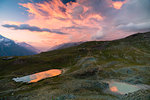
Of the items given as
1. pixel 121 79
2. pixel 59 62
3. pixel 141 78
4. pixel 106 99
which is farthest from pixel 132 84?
pixel 59 62

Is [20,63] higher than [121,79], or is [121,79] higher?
[20,63]

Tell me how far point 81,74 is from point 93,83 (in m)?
17.2

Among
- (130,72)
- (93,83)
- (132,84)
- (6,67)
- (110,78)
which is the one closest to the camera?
(93,83)

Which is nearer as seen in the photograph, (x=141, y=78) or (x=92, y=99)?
(x=92, y=99)

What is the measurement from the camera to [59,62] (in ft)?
392

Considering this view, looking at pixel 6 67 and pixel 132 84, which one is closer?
pixel 132 84

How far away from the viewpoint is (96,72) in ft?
205

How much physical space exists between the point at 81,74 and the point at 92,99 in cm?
3129

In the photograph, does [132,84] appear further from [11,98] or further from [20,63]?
[20,63]

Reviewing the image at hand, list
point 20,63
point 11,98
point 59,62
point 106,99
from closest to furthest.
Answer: point 106,99 → point 11,98 → point 20,63 → point 59,62

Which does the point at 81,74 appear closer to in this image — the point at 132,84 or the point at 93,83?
the point at 93,83

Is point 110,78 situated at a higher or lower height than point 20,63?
lower

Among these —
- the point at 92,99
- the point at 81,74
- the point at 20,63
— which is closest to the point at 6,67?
the point at 20,63

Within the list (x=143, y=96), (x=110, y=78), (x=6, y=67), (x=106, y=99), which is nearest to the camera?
(x=143, y=96)
